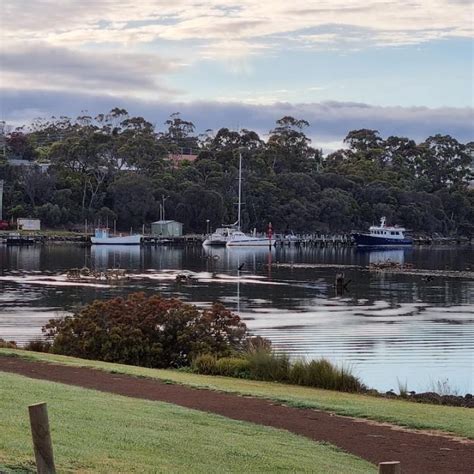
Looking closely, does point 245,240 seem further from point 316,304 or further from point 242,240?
point 316,304

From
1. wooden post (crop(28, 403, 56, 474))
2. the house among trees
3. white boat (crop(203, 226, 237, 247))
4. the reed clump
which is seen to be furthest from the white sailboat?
wooden post (crop(28, 403, 56, 474))

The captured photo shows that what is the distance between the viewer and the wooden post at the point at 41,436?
6727 millimetres

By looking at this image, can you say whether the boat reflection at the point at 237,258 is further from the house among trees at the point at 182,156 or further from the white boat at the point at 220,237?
the house among trees at the point at 182,156

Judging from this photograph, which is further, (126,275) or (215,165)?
(215,165)

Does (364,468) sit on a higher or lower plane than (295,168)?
lower

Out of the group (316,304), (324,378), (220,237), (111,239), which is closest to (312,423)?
(324,378)

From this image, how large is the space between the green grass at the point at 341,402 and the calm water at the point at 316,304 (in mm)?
5071

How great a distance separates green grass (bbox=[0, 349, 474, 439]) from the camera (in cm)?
1498

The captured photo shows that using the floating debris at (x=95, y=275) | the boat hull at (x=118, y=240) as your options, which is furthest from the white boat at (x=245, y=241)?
the floating debris at (x=95, y=275)

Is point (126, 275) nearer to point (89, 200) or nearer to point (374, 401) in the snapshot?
point (374, 401)

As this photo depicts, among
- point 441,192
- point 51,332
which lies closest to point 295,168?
point 441,192

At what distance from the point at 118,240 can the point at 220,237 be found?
14.5 metres

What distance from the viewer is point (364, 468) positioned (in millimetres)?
11352

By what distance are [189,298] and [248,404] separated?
32.2 meters
